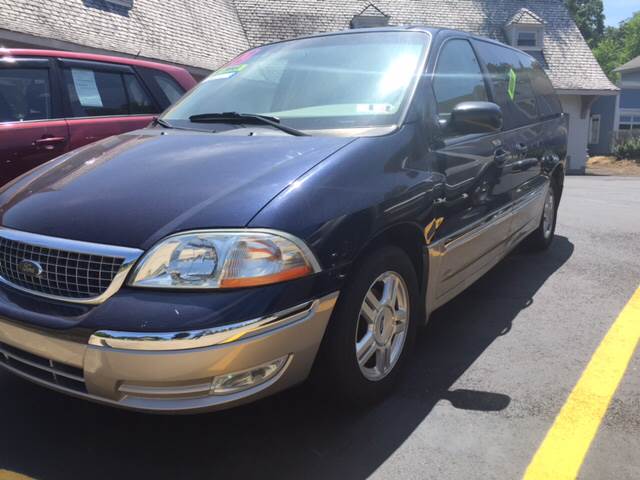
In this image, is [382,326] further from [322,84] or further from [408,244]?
[322,84]

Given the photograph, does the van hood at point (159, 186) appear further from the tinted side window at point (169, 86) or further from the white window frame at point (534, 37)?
the white window frame at point (534, 37)

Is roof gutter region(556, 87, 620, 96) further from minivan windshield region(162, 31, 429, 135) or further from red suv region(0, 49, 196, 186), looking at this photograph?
minivan windshield region(162, 31, 429, 135)

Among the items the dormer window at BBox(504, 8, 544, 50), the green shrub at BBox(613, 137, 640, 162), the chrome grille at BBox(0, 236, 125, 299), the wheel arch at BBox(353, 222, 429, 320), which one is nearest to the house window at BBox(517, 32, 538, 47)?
the dormer window at BBox(504, 8, 544, 50)

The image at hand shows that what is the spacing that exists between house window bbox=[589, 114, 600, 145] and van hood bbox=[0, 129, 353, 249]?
31744 mm

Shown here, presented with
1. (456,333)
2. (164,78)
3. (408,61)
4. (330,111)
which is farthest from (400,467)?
(164,78)

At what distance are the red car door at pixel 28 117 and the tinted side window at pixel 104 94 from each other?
17 centimetres

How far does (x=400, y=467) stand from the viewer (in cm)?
236

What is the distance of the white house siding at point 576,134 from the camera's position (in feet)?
74.1

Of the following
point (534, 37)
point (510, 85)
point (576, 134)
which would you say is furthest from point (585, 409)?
point (534, 37)

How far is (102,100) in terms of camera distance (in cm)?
526

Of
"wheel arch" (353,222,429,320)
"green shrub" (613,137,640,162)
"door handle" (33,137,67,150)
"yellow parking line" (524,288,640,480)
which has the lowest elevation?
"green shrub" (613,137,640,162)

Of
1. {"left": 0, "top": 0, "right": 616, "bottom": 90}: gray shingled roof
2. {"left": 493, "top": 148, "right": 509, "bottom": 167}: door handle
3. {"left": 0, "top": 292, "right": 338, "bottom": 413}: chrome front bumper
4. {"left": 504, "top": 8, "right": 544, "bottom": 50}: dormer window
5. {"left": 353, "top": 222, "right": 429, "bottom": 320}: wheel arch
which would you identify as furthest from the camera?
{"left": 504, "top": 8, "right": 544, "bottom": 50}: dormer window

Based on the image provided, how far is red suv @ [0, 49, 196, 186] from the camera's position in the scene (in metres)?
4.49

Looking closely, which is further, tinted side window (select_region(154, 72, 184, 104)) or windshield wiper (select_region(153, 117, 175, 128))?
tinted side window (select_region(154, 72, 184, 104))
